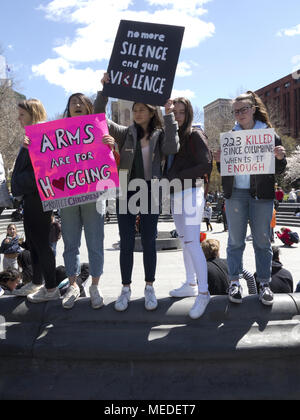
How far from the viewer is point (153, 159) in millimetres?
3432

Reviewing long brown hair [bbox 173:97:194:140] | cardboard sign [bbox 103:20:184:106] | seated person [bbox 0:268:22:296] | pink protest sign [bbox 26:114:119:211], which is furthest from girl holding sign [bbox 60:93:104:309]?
seated person [bbox 0:268:22:296]

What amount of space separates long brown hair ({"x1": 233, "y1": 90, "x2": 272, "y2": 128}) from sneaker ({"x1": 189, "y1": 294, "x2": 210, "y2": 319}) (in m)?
1.80

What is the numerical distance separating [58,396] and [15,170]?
2030 mm

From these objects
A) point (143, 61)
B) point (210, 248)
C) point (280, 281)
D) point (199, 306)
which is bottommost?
point (280, 281)

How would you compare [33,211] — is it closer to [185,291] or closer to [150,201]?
[150,201]

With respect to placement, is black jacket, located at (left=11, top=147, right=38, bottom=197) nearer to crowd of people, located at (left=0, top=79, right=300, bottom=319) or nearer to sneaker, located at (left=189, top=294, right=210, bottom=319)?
crowd of people, located at (left=0, top=79, right=300, bottom=319)

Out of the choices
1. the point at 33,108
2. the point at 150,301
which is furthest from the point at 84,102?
the point at 150,301

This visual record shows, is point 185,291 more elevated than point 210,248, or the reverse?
point 210,248

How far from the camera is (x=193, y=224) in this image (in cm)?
351

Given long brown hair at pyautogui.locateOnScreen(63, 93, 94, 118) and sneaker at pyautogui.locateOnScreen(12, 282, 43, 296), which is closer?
long brown hair at pyautogui.locateOnScreen(63, 93, 94, 118)

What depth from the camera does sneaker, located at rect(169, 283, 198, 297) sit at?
12.0 feet

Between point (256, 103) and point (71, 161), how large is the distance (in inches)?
74.0

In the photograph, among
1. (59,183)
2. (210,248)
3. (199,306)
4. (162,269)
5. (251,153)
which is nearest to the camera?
(199,306)
